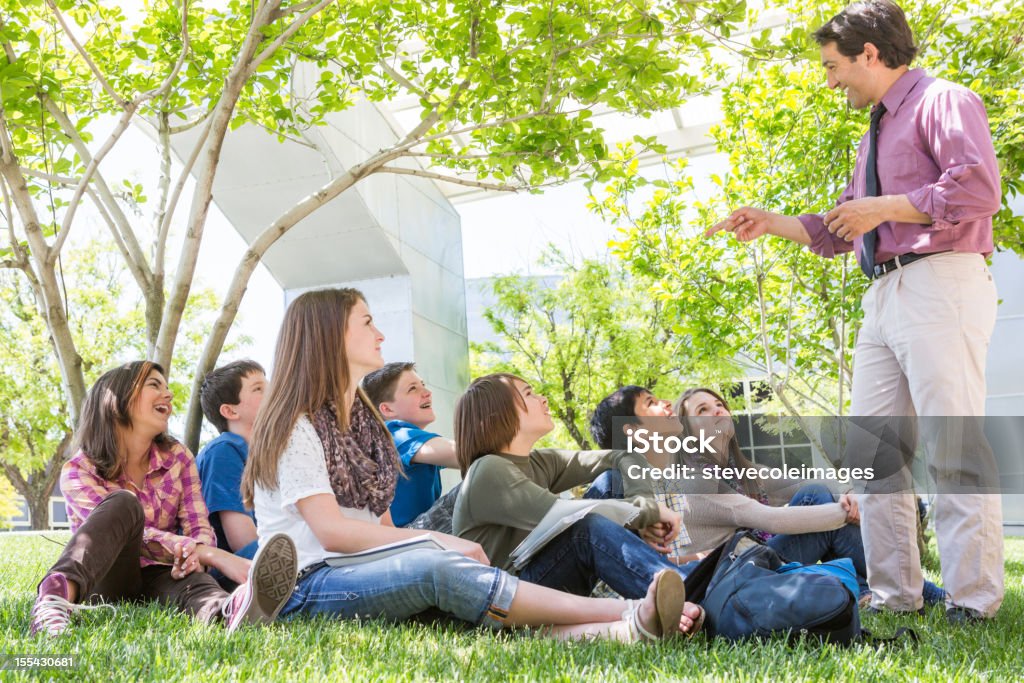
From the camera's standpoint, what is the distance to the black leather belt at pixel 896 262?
324cm

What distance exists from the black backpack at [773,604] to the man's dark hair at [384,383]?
2.61 m

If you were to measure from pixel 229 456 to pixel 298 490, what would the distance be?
137 cm

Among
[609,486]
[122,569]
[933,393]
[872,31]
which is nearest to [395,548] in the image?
[122,569]

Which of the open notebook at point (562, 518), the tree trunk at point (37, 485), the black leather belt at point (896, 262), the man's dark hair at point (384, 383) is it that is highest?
the black leather belt at point (896, 262)

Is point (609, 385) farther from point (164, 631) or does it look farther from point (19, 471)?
point (19, 471)

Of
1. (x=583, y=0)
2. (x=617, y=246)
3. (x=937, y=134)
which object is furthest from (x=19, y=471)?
(x=937, y=134)

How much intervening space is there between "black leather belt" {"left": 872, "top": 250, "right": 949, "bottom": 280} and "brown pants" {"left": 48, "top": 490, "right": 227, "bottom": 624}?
2.52 meters

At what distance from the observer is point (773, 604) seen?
Answer: 2512 millimetres

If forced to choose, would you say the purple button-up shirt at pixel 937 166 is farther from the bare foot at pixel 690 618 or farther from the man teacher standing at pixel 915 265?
the bare foot at pixel 690 618

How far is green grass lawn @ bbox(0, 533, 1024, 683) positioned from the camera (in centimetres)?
210

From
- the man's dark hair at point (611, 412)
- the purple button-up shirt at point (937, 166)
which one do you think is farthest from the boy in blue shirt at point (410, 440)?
the purple button-up shirt at point (937, 166)

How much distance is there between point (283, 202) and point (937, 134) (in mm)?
9478

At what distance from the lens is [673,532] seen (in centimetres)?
346

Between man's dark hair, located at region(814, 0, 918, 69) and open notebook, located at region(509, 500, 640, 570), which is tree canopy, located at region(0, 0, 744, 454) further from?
open notebook, located at region(509, 500, 640, 570)
